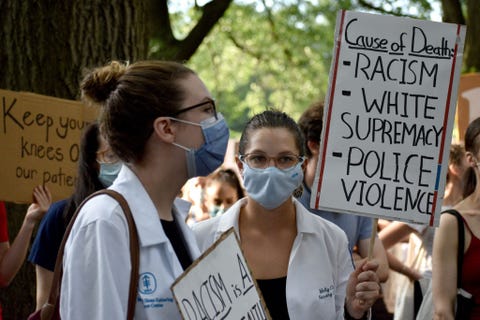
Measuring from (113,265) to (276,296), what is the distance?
4.90 feet

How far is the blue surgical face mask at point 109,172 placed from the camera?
432 cm

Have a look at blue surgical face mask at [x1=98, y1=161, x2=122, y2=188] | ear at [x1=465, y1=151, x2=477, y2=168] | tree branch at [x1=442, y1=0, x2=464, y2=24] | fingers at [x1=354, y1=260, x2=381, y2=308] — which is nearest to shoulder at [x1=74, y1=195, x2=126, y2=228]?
fingers at [x1=354, y1=260, x2=381, y2=308]

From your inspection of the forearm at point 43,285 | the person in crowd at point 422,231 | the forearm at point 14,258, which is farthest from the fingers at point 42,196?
the person in crowd at point 422,231

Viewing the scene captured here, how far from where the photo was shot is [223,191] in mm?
8984

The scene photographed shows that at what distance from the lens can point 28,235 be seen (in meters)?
4.94

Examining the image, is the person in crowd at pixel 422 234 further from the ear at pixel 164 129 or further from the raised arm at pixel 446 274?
the ear at pixel 164 129

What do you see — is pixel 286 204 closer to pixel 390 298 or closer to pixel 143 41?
pixel 143 41

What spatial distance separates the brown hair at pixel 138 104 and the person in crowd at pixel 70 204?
135 centimetres

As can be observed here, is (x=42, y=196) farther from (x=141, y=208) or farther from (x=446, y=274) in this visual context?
(x=141, y=208)

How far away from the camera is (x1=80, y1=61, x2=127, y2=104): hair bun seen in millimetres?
3066

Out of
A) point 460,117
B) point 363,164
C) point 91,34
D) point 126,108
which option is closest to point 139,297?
point 126,108

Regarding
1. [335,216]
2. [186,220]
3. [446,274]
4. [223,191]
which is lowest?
[223,191]

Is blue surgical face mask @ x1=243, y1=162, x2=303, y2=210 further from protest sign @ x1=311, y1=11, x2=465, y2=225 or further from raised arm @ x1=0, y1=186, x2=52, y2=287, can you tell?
raised arm @ x1=0, y1=186, x2=52, y2=287

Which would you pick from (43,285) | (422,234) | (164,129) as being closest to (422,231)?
(422,234)
